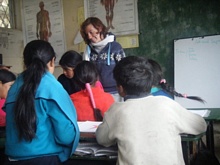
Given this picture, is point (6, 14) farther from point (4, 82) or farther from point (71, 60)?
point (4, 82)

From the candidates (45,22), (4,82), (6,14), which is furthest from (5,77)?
(6,14)

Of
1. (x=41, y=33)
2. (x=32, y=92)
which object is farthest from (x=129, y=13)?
(x=32, y=92)

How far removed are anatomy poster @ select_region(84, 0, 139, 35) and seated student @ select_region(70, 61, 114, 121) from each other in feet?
7.03

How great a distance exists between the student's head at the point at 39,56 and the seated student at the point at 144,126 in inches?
15.0

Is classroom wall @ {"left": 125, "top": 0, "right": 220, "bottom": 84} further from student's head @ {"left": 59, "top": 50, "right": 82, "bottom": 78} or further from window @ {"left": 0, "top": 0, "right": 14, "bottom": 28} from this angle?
window @ {"left": 0, "top": 0, "right": 14, "bottom": 28}

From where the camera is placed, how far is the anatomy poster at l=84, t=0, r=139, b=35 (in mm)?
3793

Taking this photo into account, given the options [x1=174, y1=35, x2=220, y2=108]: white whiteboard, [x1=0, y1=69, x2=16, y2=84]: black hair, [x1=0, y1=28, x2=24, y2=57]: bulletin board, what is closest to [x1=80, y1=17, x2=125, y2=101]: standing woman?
[x1=0, y1=69, x2=16, y2=84]: black hair

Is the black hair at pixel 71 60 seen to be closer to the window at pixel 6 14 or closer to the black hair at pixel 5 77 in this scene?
the black hair at pixel 5 77

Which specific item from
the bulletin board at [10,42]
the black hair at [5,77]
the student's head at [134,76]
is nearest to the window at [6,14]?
the bulletin board at [10,42]

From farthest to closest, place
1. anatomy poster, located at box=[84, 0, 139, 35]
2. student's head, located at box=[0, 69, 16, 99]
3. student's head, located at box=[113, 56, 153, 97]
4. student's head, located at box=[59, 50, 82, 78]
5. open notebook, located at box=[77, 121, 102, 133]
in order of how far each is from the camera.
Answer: anatomy poster, located at box=[84, 0, 139, 35] → student's head, located at box=[59, 50, 82, 78] → student's head, located at box=[0, 69, 16, 99] → open notebook, located at box=[77, 121, 102, 133] → student's head, located at box=[113, 56, 153, 97]

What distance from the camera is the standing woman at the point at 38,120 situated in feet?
3.88

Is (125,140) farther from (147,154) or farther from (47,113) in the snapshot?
(47,113)

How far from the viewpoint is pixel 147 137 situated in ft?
3.60

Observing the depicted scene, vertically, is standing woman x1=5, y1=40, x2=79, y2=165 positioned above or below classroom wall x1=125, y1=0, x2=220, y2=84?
below
